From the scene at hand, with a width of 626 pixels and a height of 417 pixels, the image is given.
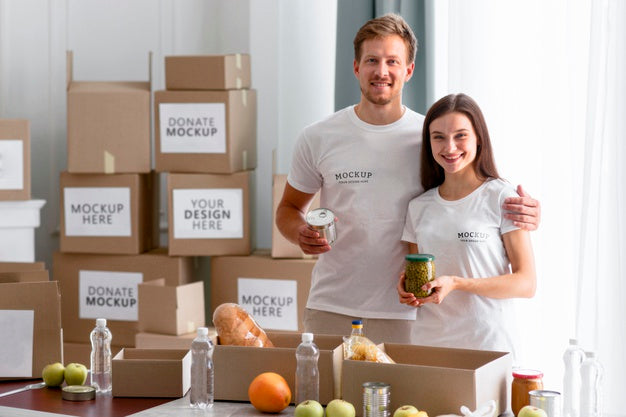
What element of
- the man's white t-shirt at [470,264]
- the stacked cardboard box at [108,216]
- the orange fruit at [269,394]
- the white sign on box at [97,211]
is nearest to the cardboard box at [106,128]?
the stacked cardboard box at [108,216]

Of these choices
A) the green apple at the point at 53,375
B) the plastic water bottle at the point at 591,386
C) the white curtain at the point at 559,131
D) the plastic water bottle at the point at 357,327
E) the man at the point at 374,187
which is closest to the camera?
the plastic water bottle at the point at 591,386

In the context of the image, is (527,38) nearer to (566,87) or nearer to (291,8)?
(566,87)

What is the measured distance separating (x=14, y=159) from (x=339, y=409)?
2.38m

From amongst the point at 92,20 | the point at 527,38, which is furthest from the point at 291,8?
the point at 527,38

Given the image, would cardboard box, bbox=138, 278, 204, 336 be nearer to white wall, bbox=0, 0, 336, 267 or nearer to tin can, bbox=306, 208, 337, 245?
white wall, bbox=0, 0, 336, 267

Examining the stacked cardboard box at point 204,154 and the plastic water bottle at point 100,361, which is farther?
the stacked cardboard box at point 204,154

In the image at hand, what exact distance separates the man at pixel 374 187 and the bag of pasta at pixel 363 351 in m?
0.54

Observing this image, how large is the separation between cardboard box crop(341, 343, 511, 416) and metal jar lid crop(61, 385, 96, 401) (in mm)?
583

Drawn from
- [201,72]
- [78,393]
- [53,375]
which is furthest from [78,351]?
[78,393]

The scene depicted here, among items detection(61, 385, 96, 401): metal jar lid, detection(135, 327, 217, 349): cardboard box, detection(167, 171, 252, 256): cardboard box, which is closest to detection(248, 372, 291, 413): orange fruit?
detection(61, 385, 96, 401): metal jar lid

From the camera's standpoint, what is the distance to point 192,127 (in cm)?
356

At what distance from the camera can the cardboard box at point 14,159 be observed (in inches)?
141

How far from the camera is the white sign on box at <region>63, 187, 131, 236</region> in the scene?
3676 mm

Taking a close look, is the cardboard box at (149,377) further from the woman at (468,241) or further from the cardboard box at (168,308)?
the cardboard box at (168,308)
